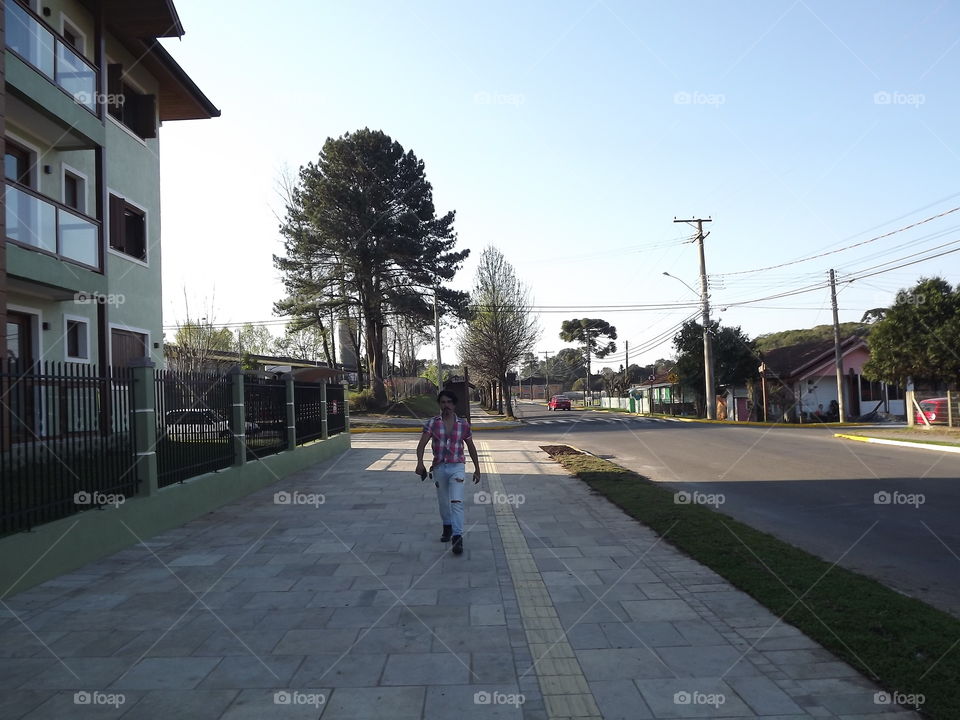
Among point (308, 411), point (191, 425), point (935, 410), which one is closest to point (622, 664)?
point (191, 425)

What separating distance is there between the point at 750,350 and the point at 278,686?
4106 centimetres

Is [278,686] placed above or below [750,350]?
below

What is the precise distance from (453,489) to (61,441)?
13.1ft

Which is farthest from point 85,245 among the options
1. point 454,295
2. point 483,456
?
point 454,295

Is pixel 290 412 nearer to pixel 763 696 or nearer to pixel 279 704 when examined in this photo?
pixel 279 704

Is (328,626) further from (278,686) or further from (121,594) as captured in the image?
(121,594)

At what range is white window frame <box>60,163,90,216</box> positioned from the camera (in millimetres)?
13938

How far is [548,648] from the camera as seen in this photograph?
15.3 feet

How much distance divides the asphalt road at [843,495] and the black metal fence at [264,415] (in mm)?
7451

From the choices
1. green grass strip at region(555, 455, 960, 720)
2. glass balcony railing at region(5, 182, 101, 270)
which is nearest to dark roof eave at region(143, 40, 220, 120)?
glass balcony railing at region(5, 182, 101, 270)

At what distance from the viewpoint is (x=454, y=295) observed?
39.5 m

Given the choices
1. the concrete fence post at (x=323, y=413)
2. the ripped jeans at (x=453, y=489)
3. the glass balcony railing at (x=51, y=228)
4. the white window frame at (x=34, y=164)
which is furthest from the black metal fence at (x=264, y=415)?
the ripped jeans at (x=453, y=489)

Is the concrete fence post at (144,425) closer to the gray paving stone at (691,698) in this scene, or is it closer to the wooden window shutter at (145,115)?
the gray paving stone at (691,698)

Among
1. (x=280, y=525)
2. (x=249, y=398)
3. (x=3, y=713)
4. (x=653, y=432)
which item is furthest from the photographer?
(x=653, y=432)
